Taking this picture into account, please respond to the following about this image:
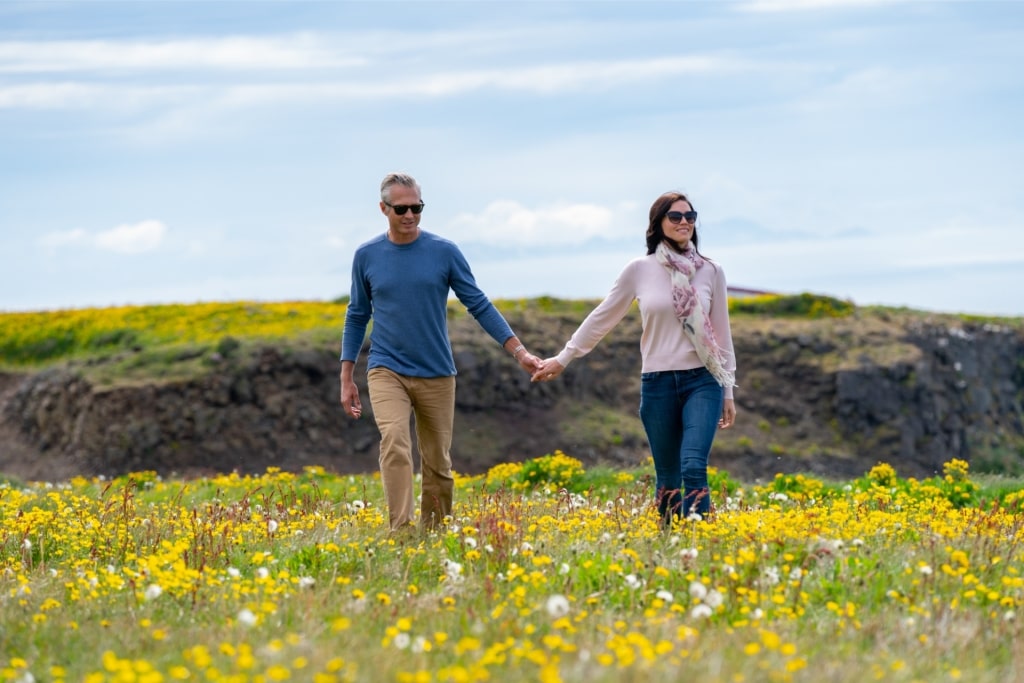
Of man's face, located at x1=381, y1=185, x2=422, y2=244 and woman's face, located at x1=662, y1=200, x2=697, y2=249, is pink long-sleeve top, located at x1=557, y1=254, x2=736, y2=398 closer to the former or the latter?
woman's face, located at x1=662, y1=200, x2=697, y2=249

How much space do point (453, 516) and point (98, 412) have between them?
72.3 feet

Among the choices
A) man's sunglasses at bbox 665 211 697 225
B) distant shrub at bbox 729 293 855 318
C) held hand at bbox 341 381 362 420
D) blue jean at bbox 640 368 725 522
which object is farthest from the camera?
distant shrub at bbox 729 293 855 318

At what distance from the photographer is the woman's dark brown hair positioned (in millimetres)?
8641

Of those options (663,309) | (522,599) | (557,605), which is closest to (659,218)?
(663,309)

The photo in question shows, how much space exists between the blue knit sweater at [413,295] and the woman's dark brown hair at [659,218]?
126 cm

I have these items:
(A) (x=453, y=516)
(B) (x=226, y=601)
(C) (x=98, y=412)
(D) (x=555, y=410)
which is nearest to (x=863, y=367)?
(D) (x=555, y=410)

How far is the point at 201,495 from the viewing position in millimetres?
14648

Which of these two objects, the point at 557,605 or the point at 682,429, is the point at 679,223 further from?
the point at 557,605

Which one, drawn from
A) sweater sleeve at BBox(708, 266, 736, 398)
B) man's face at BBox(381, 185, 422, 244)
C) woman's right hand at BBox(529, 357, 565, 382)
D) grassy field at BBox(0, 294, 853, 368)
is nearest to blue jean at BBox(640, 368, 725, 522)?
sweater sleeve at BBox(708, 266, 736, 398)

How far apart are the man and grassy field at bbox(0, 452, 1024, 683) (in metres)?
0.55

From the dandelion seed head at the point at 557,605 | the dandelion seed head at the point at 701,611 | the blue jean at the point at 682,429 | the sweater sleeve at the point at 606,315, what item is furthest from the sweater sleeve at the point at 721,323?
the dandelion seed head at the point at 557,605

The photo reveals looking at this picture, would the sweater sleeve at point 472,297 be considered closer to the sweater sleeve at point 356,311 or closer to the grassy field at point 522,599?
the sweater sleeve at point 356,311

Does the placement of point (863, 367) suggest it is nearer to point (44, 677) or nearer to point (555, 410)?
point (555, 410)

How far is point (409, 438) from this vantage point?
873 centimetres
